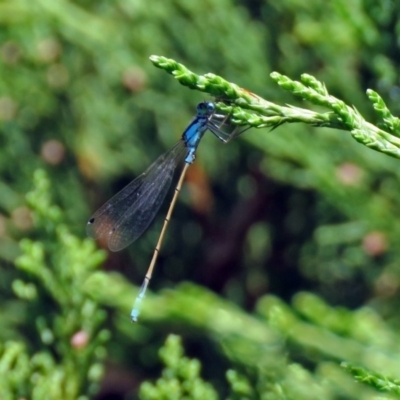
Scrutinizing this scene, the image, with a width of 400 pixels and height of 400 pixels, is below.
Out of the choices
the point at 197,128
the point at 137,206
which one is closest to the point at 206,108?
the point at 197,128

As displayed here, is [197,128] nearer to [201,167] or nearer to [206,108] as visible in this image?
[206,108]

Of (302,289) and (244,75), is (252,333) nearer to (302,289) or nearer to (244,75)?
(302,289)

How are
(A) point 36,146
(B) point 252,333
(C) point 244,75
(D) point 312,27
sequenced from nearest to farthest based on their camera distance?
(B) point 252,333
(D) point 312,27
(C) point 244,75
(A) point 36,146

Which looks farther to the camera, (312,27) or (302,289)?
(302,289)

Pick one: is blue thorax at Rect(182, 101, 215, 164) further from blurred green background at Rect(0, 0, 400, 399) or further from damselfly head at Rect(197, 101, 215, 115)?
blurred green background at Rect(0, 0, 400, 399)

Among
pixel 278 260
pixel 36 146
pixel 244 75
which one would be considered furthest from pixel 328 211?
pixel 36 146

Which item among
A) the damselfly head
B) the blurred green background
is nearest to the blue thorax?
the damselfly head

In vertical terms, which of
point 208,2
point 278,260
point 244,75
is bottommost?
point 278,260

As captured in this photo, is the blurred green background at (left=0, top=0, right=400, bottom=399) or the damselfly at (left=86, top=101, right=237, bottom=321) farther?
the damselfly at (left=86, top=101, right=237, bottom=321)

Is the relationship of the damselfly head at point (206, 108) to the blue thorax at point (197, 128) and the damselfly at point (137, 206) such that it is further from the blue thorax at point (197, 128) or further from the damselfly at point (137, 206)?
the damselfly at point (137, 206)
